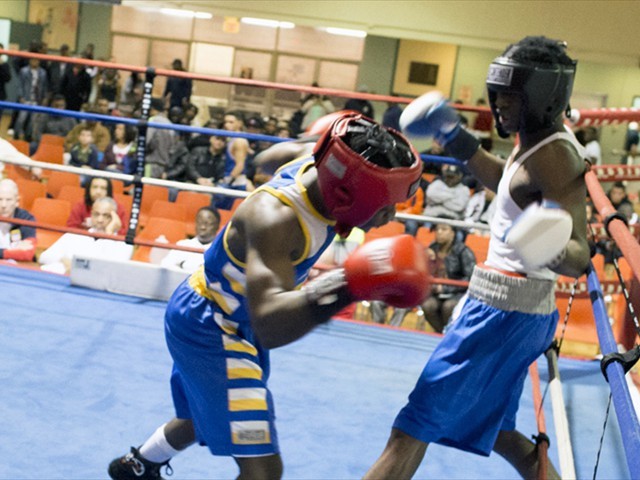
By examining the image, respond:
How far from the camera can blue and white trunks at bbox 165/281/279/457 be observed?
185cm

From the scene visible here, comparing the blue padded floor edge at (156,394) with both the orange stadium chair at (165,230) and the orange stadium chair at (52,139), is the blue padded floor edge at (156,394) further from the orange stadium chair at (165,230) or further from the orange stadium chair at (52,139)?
the orange stadium chair at (52,139)

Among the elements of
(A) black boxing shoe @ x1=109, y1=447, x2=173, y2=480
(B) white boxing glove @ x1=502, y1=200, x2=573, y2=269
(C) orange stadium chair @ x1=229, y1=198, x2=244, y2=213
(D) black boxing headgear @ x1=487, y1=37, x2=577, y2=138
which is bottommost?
(A) black boxing shoe @ x1=109, y1=447, x2=173, y2=480

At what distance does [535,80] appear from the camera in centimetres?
198

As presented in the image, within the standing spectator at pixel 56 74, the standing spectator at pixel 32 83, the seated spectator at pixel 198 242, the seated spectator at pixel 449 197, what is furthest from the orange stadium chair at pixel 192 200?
the standing spectator at pixel 32 83

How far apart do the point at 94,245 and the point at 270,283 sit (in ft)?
10.9

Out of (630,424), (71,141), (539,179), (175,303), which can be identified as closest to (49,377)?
(175,303)

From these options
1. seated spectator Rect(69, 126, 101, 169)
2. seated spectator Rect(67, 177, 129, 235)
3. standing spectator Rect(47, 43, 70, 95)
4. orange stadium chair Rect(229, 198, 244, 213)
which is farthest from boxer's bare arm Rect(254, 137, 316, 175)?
standing spectator Rect(47, 43, 70, 95)

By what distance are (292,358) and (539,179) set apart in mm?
1769

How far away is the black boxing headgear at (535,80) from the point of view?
199 cm

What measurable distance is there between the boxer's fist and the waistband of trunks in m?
0.41

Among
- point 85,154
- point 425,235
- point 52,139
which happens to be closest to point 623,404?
point 425,235

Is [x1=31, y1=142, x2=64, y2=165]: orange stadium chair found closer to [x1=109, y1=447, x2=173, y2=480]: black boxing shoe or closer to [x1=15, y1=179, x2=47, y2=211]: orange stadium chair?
[x1=15, y1=179, x2=47, y2=211]: orange stadium chair

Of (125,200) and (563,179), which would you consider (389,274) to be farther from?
(125,200)

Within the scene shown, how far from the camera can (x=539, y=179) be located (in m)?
1.93
